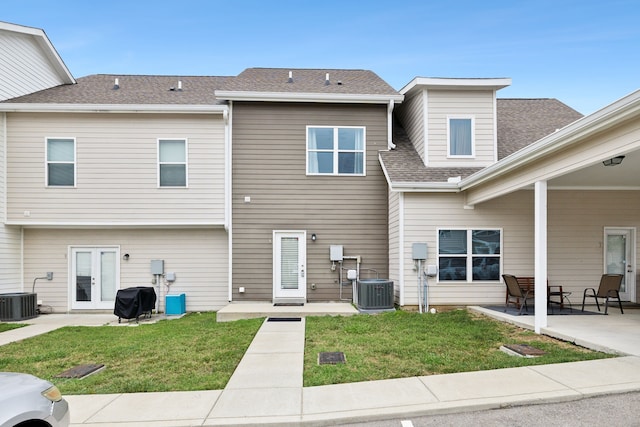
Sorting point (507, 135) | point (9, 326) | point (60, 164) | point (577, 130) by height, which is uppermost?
point (507, 135)

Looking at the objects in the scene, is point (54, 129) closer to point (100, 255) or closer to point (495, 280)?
point (100, 255)

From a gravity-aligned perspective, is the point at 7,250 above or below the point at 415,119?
below

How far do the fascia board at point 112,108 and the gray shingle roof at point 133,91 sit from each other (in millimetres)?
298

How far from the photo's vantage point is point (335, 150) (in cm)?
1135

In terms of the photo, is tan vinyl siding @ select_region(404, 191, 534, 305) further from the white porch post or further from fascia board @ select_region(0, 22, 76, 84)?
fascia board @ select_region(0, 22, 76, 84)

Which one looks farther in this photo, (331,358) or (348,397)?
(331,358)

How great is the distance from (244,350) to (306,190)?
5408 millimetres

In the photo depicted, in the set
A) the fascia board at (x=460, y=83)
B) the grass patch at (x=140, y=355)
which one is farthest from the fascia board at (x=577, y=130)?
the grass patch at (x=140, y=355)

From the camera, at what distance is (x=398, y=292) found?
33.5ft

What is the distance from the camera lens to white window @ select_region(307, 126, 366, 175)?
11320 millimetres

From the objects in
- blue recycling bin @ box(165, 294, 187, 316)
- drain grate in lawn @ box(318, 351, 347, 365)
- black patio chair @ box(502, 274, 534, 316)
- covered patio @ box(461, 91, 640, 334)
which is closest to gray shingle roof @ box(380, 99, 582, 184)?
covered patio @ box(461, 91, 640, 334)

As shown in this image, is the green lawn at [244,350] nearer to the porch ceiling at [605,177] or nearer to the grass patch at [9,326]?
the grass patch at [9,326]

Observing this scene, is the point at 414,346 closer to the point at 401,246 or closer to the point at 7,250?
the point at 401,246

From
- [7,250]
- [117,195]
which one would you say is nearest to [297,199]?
[117,195]
